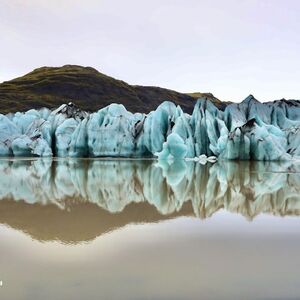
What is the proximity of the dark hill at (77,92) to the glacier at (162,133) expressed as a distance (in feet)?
134

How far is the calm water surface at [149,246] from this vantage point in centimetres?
305

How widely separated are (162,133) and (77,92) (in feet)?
192

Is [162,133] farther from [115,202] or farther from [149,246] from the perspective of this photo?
[149,246]

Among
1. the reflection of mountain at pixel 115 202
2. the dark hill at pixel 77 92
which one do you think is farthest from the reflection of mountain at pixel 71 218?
the dark hill at pixel 77 92

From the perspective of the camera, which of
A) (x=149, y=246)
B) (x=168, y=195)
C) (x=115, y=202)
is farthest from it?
(x=168, y=195)

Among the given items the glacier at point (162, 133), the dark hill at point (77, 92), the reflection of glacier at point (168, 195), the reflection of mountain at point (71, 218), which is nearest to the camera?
the reflection of mountain at point (71, 218)

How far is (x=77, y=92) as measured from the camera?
8525 cm

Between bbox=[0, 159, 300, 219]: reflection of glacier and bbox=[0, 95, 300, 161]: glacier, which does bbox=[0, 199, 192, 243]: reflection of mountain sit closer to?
bbox=[0, 159, 300, 219]: reflection of glacier

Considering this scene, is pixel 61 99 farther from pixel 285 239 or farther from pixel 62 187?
pixel 285 239

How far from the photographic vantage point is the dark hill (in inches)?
3017

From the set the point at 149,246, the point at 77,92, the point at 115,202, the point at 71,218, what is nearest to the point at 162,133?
the point at 115,202

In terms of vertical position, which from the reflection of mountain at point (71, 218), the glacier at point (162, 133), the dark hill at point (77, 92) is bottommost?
the reflection of mountain at point (71, 218)

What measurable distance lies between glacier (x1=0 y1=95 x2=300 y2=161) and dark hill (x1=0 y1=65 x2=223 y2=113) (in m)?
40.9

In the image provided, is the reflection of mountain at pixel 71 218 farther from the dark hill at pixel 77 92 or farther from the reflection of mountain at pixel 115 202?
the dark hill at pixel 77 92
